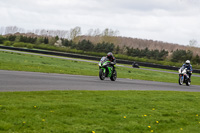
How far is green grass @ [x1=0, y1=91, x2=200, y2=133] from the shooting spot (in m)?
5.83

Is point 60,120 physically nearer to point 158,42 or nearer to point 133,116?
point 133,116

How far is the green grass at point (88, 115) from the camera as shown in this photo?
229 inches

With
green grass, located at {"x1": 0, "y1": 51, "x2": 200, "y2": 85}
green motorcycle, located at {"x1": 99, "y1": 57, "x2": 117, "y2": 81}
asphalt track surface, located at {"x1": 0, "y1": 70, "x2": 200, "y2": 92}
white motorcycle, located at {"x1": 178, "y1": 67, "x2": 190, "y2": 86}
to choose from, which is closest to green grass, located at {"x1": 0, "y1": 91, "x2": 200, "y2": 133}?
asphalt track surface, located at {"x1": 0, "y1": 70, "x2": 200, "y2": 92}

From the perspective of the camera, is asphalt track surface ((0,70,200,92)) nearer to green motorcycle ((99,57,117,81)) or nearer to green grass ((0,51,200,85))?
green motorcycle ((99,57,117,81))

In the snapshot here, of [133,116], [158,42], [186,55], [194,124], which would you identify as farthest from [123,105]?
[158,42]

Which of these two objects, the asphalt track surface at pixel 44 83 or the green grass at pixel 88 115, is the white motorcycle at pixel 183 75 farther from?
the green grass at pixel 88 115

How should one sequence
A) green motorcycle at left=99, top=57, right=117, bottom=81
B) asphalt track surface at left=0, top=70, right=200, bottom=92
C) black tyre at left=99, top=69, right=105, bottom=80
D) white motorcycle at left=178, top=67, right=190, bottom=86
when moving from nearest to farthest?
asphalt track surface at left=0, top=70, right=200, bottom=92
green motorcycle at left=99, top=57, right=117, bottom=81
black tyre at left=99, top=69, right=105, bottom=80
white motorcycle at left=178, top=67, right=190, bottom=86

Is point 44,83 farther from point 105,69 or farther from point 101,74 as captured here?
point 105,69

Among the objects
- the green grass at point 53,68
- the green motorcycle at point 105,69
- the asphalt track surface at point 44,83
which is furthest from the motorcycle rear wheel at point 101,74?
the green grass at point 53,68

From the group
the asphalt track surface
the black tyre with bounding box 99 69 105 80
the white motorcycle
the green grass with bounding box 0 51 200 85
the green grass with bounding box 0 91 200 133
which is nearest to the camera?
the green grass with bounding box 0 91 200 133

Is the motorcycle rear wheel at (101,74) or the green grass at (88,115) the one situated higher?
the motorcycle rear wheel at (101,74)

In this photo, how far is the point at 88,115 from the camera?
7098 millimetres

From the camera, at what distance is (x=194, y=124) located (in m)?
7.75

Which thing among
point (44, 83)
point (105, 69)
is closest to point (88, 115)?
point (44, 83)
